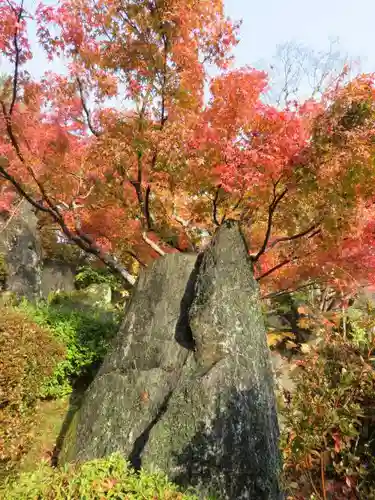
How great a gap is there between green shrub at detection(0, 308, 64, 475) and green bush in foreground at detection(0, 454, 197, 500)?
8.25ft

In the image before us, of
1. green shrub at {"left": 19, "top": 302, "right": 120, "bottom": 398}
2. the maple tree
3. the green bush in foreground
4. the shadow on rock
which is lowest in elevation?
the green bush in foreground

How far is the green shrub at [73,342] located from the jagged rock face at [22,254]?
21.5 ft

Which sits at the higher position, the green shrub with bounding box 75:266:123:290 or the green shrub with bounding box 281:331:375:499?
the green shrub with bounding box 75:266:123:290

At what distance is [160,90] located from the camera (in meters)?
6.32

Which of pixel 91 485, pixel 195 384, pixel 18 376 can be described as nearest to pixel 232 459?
pixel 195 384

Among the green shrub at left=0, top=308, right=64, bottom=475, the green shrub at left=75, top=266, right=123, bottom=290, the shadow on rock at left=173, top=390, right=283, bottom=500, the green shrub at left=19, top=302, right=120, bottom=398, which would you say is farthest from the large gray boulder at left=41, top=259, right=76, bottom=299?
the shadow on rock at left=173, top=390, right=283, bottom=500

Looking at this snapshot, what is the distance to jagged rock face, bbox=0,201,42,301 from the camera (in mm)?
14703

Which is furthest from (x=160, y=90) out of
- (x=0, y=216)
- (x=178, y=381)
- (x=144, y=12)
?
(x=0, y=216)

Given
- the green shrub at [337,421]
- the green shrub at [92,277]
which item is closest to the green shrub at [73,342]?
the green shrub at [337,421]

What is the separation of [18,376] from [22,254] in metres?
10.5

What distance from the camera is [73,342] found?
8023 millimetres

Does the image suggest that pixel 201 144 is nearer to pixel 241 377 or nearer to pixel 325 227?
pixel 325 227

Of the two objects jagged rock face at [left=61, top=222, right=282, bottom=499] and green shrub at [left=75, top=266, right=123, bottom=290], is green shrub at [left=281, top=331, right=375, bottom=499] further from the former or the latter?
green shrub at [left=75, top=266, right=123, bottom=290]

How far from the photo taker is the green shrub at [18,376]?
5.44 meters
